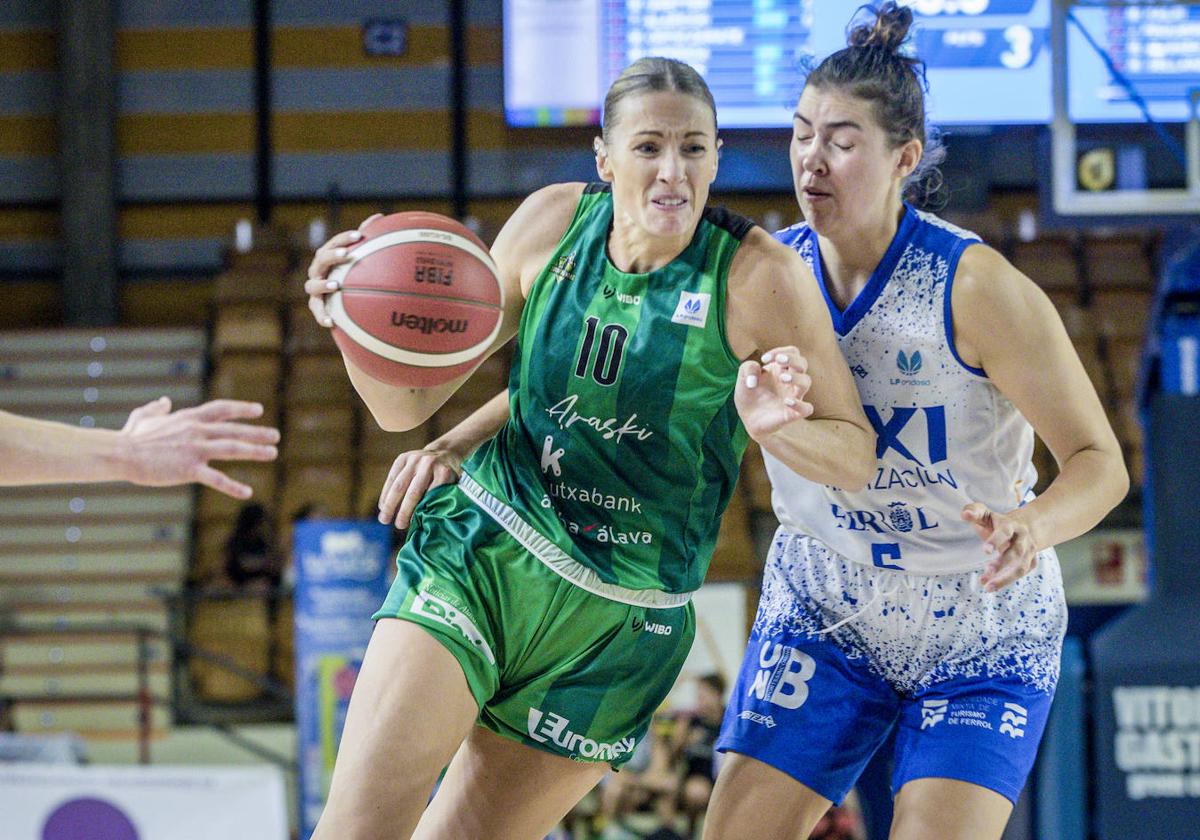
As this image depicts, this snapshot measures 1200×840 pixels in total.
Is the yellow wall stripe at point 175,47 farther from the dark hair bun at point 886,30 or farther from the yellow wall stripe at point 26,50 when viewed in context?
the dark hair bun at point 886,30

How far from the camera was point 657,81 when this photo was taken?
2.93 metres

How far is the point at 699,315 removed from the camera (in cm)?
296

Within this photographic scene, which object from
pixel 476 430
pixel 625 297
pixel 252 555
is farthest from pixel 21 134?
pixel 625 297

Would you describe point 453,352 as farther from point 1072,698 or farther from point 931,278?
point 1072,698

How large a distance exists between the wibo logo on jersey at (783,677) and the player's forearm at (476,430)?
77 centimetres

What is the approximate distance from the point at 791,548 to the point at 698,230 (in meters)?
0.78

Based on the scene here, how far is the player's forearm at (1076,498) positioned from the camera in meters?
2.86

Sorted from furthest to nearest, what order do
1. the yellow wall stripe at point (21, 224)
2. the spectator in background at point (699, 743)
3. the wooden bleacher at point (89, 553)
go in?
the yellow wall stripe at point (21, 224) → the wooden bleacher at point (89, 553) → the spectator in background at point (699, 743)

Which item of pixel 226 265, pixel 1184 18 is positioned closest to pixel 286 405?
pixel 226 265

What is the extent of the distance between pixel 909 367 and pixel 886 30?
0.76 m

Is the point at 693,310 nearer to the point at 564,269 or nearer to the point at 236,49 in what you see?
the point at 564,269

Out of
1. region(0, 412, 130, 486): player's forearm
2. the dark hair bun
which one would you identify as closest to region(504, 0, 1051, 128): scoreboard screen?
the dark hair bun

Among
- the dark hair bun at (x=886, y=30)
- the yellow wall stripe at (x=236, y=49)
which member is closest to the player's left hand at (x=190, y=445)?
the dark hair bun at (x=886, y=30)

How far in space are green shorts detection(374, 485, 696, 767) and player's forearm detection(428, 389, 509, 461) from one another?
11 cm
